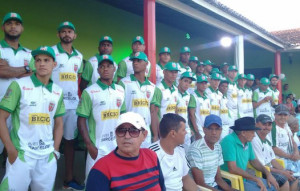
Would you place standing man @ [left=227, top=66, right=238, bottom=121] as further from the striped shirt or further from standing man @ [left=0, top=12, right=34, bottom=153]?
standing man @ [left=0, top=12, right=34, bottom=153]

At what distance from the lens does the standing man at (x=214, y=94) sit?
5527 mm

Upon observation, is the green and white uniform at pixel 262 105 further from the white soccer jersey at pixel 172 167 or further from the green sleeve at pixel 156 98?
the white soccer jersey at pixel 172 167

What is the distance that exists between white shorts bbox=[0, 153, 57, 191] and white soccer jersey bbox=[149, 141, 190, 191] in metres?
1.01

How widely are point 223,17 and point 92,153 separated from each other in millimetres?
5437


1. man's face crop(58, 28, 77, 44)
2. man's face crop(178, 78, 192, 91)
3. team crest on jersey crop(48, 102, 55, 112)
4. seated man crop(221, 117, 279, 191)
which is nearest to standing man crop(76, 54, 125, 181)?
team crest on jersey crop(48, 102, 55, 112)

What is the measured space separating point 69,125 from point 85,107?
2.17 ft

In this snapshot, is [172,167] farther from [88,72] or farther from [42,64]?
[88,72]

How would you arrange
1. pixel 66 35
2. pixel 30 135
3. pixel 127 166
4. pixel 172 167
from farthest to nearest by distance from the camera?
1. pixel 66 35
2. pixel 172 167
3. pixel 30 135
4. pixel 127 166

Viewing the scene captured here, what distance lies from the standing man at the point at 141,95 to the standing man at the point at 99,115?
57cm

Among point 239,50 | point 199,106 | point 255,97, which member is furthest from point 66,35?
point 239,50

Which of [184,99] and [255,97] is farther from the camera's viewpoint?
[255,97]

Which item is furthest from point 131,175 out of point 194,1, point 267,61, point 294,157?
point 267,61

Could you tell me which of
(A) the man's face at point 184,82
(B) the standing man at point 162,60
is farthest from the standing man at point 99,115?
(B) the standing man at point 162,60

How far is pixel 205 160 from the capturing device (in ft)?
11.0
